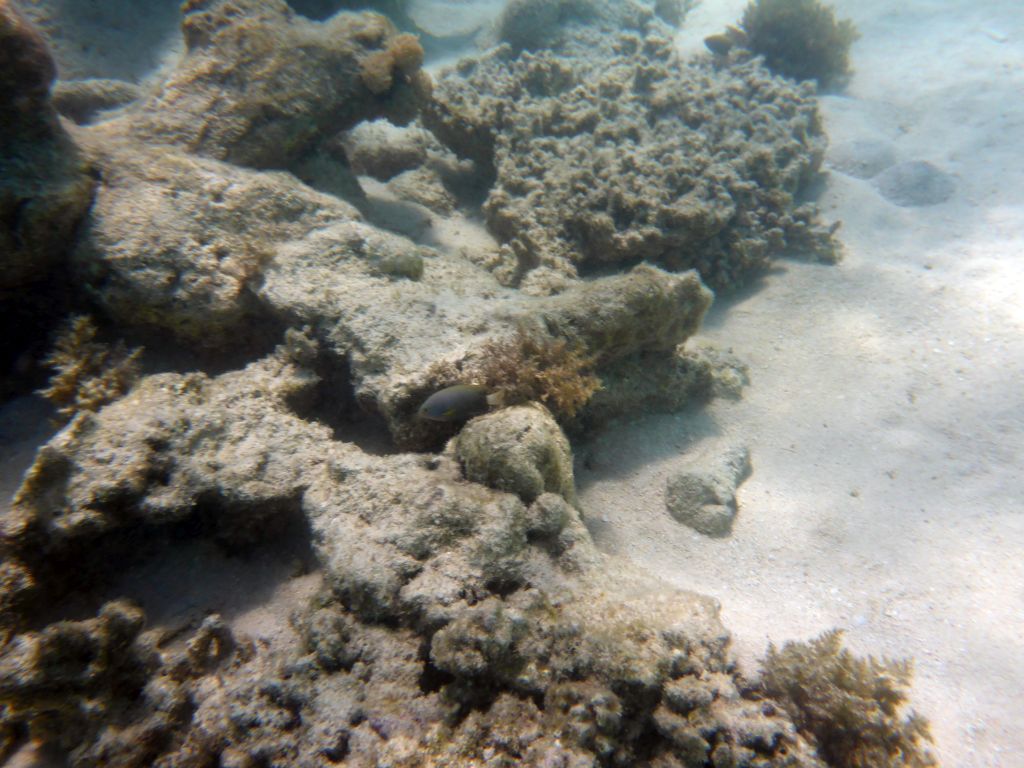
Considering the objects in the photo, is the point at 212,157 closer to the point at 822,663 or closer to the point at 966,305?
the point at 822,663

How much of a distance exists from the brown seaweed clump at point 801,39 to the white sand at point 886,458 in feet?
9.56

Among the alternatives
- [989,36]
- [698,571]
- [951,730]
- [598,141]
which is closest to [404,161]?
[598,141]

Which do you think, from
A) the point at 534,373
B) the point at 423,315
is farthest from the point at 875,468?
the point at 423,315

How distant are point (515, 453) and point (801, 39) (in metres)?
10.4

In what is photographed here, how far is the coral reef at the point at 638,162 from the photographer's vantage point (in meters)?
5.59

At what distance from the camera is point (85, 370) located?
368 centimetres

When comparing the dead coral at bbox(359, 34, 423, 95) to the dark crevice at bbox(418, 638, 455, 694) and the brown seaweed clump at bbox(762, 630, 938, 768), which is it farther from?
the brown seaweed clump at bbox(762, 630, 938, 768)

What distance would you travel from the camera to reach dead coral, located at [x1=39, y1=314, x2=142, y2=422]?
3578 millimetres

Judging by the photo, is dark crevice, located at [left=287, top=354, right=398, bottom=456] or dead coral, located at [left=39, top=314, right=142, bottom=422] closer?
dead coral, located at [left=39, top=314, right=142, bottom=422]

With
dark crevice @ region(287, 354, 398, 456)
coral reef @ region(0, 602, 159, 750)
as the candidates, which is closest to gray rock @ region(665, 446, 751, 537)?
dark crevice @ region(287, 354, 398, 456)

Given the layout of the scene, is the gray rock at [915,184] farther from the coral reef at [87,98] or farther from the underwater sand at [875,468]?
the coral reef at [87,98]

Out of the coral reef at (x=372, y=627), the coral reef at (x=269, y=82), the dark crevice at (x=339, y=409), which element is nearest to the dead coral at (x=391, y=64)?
the coral reef at (x=269, y=82)

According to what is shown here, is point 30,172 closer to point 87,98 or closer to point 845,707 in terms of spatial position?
point 87,98

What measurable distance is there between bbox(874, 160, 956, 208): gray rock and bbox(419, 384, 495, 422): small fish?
730 centimetres
